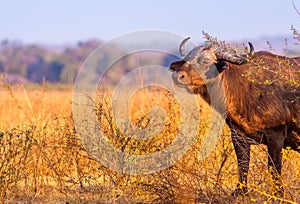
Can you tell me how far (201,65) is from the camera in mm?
8109

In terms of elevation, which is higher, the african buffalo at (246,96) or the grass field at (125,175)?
the african buffalo at (246,96)

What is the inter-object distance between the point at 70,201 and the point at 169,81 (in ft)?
7.93

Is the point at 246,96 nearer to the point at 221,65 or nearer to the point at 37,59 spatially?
the point at 221,65

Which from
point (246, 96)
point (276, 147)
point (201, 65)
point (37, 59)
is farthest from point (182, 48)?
point (37, 59)

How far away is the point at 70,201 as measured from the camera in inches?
307

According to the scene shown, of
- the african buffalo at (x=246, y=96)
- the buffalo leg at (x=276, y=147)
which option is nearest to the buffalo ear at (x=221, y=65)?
the african buffalo at (x=246, y=96)

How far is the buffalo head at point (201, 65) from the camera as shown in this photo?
7.97 m

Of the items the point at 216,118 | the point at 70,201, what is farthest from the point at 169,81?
the point at 70,201

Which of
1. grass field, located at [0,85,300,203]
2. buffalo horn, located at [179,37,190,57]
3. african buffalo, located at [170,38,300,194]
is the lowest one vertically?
grass field, located at [0,85,300,203]

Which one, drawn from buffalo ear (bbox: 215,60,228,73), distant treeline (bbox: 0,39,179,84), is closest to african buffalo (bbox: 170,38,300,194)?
buffalo ear (bbox: 215,60,228,73)

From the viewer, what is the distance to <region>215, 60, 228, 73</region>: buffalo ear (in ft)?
26.3

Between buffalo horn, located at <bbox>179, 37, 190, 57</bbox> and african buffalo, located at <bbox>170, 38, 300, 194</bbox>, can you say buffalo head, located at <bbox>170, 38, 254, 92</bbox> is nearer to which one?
african buffalo, located at <bbox>170, 38, 300, 194</bbox>

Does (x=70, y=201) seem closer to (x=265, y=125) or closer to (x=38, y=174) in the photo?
(x=38, y=174)

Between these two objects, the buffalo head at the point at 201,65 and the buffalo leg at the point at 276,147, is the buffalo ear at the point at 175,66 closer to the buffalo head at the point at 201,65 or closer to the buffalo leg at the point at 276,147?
the buffalo head at the point at 201,65
